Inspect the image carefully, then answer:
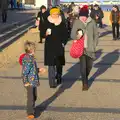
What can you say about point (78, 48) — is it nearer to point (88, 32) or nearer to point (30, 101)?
point (88, 32)

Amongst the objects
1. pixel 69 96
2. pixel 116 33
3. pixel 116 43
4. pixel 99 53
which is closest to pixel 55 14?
pixel 69 96

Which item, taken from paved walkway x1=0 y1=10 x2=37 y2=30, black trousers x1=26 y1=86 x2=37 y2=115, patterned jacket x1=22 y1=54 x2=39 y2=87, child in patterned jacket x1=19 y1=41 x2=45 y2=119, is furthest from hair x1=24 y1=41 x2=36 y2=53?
paved walkway x1=0 y1=10 x2=37 y2=30

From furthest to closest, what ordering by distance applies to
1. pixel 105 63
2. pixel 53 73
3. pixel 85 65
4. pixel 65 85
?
pixel 105 63
pixel 65 85
pixel 53 73
pixel 85 65

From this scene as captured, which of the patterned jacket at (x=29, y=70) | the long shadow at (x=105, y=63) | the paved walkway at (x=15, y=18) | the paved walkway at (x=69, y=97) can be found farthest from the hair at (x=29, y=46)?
the paved walkway at (x=15, y=18)

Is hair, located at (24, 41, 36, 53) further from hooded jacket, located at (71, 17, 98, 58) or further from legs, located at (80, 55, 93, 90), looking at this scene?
legs, located at (80, 55, 93, 90)

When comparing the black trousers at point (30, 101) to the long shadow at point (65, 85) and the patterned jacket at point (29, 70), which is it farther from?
the long shadow at point (65, 85)

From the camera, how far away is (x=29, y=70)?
6066 mm

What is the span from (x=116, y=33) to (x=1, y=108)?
13.6m

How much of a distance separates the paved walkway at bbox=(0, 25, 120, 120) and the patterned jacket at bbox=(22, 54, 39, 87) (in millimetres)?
598

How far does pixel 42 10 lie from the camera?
50.8 ft

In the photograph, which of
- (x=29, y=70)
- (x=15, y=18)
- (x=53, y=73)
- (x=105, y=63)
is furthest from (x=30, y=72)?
(x=15, y=18)

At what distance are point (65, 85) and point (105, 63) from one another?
132 inches

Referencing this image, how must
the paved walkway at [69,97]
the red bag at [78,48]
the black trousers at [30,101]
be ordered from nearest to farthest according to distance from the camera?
the black trousers at [30,101] → the paved walkway at [69,97] → the red bag at [78,48]

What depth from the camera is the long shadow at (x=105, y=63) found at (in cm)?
977
